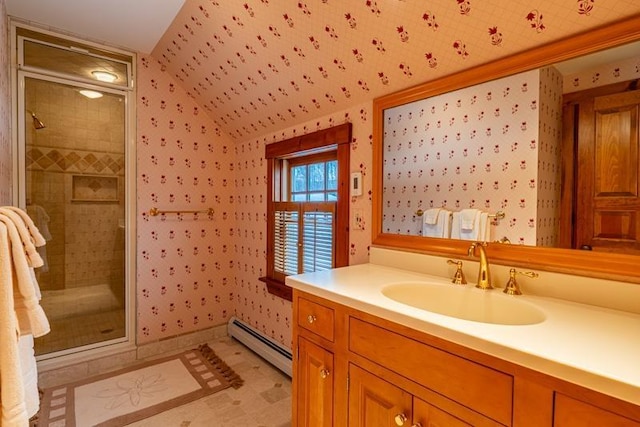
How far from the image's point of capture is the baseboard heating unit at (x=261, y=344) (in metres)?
2.28

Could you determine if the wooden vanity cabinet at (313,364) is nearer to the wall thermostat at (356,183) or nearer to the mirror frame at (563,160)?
the mirror frame at (563,160)

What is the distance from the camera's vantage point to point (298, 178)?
8.00 feet

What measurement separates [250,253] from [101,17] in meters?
1.95

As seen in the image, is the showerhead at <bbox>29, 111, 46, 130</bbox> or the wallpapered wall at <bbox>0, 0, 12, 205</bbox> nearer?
A: the wallpapered wall at <bbox>0, 0, 12, 205</bbox>

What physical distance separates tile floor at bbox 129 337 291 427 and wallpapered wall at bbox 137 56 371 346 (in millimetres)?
287

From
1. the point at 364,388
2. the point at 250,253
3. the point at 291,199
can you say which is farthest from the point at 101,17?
the point at 364,388

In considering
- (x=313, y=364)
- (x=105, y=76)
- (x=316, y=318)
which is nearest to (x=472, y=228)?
(x=316, y=318)

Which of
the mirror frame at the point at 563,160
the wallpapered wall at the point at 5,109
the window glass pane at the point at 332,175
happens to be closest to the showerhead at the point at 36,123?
the wallpapered wall at the point at 5,109

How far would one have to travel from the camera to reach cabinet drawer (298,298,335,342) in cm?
→ 120

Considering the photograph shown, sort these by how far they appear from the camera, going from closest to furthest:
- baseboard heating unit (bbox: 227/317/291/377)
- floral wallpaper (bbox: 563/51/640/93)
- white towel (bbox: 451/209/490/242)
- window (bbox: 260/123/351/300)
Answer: floral wallpaper (bbox: 563/51/640/93) → white towel (bbox: 451/209/490/242) → window (bbox: 260/123/351/300) → baseboard heating unit (bbox: 227/317/291/377)

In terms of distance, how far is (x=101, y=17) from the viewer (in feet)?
6.60

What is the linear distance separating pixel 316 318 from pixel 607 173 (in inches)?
44.2

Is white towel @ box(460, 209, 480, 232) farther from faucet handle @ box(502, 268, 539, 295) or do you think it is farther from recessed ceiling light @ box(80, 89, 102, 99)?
recessed ceiling light @ box(80, 89, 102, 99)

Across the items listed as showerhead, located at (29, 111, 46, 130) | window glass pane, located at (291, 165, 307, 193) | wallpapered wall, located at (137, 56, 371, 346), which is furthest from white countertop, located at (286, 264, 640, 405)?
showerhead, located at (29, 111, 46, 130)
